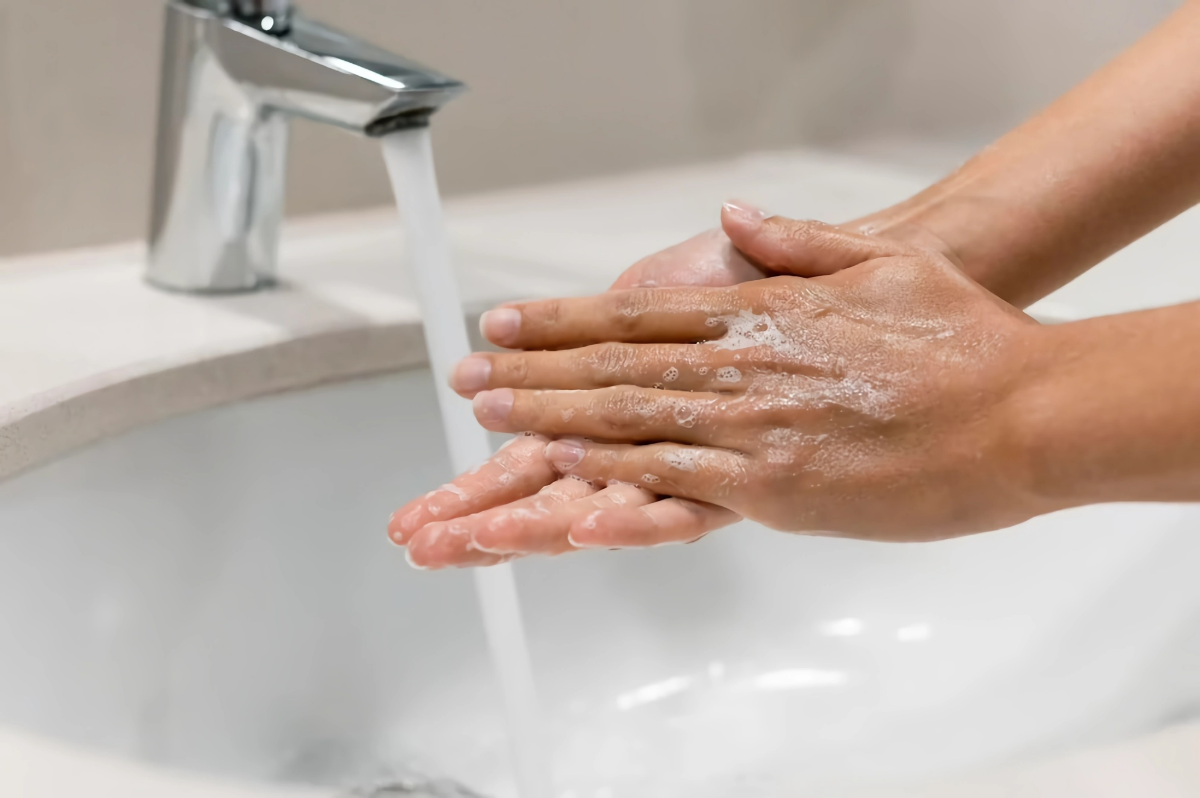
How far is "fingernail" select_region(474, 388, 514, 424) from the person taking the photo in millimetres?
437

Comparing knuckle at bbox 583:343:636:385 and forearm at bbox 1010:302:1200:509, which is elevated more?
knuckle at bbox 583:343:636:385

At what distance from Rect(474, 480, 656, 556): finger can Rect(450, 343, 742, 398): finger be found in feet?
0.22

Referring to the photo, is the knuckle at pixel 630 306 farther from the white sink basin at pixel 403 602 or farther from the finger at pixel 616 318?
the white sink basin at pixel 403 602

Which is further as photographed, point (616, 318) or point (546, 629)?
point (546, 629)

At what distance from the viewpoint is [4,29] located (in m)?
0.67

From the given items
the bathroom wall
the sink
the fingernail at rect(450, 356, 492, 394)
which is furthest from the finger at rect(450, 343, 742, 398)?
the bathroom wall

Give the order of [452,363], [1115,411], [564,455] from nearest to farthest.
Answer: [1115,411] → [564,455] → [452,363]

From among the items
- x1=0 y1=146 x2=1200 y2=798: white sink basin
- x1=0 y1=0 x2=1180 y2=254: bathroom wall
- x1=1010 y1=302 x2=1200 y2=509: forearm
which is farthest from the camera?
x1=0 y1=0 x2=1180 y2=254: bathroom wall

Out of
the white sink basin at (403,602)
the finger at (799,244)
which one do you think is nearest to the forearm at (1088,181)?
the finger at (799,244)

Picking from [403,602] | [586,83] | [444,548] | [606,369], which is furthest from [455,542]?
[586,83]

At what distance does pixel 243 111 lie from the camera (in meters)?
0.59

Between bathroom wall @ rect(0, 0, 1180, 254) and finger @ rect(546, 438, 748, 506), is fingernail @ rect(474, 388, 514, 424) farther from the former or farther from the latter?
bathroom wall @ rect(0, 0, 1180, 254)

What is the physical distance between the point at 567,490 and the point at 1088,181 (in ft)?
0.91

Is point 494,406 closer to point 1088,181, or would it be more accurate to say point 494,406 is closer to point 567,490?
point 567,490
